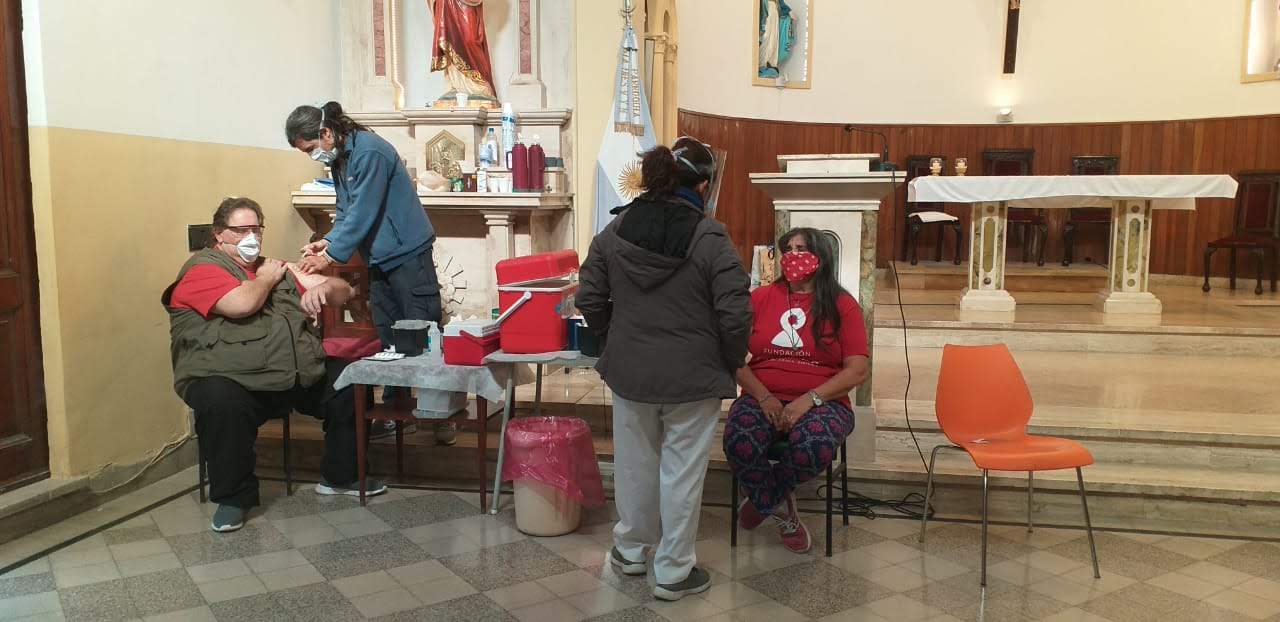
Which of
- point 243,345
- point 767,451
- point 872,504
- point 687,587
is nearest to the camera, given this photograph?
point 687,587

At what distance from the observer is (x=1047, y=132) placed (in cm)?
968

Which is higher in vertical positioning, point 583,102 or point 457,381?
point 583,102

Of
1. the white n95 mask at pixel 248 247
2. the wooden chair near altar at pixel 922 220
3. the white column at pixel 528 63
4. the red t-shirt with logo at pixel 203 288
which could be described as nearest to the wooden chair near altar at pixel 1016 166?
the wooden chair near altar at pixel 922 220

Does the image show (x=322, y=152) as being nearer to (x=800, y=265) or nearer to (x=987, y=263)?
(x=800, y=265)

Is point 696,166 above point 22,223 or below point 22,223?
above

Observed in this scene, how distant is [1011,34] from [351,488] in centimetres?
819

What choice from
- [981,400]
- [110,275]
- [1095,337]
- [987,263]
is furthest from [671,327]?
[987,263]

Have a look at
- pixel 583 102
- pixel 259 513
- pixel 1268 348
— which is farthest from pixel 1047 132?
pixel 259 513

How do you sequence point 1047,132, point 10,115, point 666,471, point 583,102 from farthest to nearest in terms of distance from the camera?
point 1047,132 → point 583,102 → point 10,115 → point 666,471

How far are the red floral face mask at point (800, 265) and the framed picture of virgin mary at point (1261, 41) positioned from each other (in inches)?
298

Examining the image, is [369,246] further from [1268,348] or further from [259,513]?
[1268,348]

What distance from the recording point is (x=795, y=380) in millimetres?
3428

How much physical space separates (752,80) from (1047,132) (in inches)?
125

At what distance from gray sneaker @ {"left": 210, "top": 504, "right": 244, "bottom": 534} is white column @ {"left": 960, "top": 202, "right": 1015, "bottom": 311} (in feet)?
16.9
